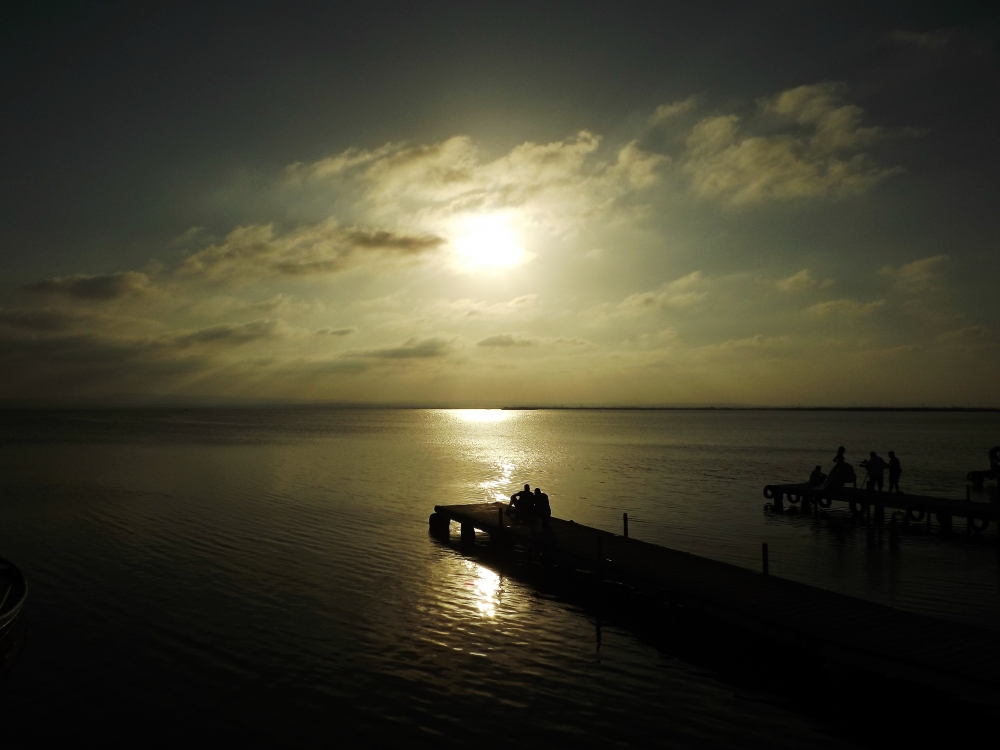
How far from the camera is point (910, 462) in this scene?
219 ft

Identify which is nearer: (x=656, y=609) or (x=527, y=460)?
(x=656, y=609)

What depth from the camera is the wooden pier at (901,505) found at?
2922cm

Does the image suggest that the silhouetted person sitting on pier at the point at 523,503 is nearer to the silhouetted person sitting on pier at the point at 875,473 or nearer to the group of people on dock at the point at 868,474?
the group of people on dock at the point at 868,474

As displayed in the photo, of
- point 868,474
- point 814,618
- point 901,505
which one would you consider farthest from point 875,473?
point 814,618

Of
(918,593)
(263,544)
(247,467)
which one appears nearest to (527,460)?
(247,467)

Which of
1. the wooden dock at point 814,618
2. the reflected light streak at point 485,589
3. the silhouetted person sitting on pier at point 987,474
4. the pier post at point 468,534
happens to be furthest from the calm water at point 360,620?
the silhouetted person sitting on pier at point 987,474

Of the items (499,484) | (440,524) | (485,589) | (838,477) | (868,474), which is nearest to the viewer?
(485,589)

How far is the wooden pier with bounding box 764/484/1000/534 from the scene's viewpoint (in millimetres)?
29219

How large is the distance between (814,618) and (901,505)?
21.7 metres

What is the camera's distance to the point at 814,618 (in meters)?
13.5

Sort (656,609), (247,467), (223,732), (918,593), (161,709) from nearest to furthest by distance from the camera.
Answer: (223,732)
(161,709)
(656,609)
(918,593)
(247,467)

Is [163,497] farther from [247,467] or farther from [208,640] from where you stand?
[208,640]

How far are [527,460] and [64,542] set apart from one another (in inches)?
1953

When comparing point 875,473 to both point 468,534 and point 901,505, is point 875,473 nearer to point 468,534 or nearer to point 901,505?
point 901,505
